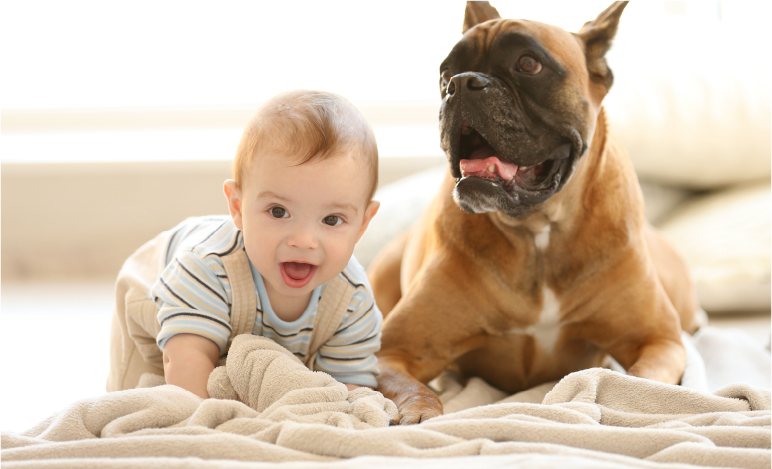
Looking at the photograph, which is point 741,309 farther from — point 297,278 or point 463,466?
point 463,466

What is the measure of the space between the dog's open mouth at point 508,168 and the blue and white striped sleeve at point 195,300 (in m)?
0.45

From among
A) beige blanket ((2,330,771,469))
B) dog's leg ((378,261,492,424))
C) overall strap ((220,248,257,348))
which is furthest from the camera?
dog's leg ((378,261,492,424))

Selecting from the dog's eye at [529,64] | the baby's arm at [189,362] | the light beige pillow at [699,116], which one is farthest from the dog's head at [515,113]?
the light beige pillow at [699,116]

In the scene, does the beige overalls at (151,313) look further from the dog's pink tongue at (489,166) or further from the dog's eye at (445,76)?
the dog's eye at (445,76)

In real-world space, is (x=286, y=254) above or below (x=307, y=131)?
below

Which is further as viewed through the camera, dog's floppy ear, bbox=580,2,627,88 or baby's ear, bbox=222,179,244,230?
dog's floppy ear, bbox=580,2,627,88

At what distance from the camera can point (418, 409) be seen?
3.64 ft

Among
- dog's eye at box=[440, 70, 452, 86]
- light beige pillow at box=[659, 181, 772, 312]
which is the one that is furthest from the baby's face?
light beige pillow at box=[659, 181, 772, 312]

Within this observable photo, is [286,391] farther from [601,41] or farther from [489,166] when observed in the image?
[601,41]

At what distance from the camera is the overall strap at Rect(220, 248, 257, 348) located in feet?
3.80

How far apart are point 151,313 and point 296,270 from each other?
0.98ft

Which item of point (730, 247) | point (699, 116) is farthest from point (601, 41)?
point (699, 116)

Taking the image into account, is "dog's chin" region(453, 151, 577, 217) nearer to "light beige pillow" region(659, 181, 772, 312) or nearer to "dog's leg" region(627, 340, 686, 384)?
"dog's leg" region(627, 340, 686, 384)

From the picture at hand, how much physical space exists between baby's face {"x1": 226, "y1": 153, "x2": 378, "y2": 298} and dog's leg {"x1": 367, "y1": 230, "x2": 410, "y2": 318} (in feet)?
2.18
